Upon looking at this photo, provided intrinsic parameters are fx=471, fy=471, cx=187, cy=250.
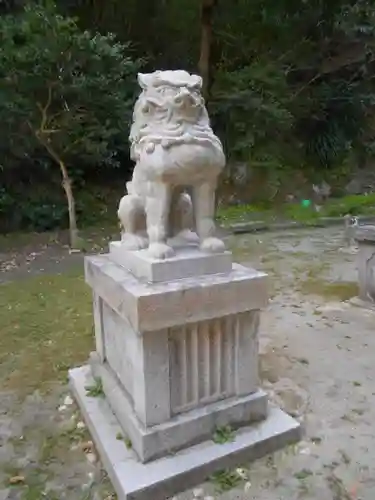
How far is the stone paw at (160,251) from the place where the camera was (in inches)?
78.5

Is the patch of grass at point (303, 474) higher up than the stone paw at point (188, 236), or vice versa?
the stone paw at point (188, 236)

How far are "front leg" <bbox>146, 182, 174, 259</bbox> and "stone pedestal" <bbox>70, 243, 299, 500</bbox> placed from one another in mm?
57

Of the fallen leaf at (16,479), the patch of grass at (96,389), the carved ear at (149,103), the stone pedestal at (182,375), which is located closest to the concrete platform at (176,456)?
the stone pedestal at (182,375)

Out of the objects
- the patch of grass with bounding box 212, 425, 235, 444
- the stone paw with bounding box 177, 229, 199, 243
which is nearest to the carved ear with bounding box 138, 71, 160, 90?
the stone paw with bounding box 177, 229, 199, 243

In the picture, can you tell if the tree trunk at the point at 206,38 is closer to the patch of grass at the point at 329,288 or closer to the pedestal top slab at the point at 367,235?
the patch of grass at the point at 329,288

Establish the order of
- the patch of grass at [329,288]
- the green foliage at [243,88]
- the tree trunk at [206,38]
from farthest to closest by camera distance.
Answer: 1. the tree trunk at [206,38]
2. the green foliage at [243,88]
3. the patch of grass at [329,288]

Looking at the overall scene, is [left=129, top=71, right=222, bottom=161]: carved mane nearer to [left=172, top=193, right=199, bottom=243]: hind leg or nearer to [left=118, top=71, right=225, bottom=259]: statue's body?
[left=118, top=71, right=225, bottom=259]: statue's body

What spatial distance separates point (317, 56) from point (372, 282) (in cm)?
795

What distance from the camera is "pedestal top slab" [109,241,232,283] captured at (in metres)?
1.98

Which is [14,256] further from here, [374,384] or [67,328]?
[374,384]

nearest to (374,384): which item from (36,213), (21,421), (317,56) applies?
(21,421)

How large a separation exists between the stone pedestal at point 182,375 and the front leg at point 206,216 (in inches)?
1.9

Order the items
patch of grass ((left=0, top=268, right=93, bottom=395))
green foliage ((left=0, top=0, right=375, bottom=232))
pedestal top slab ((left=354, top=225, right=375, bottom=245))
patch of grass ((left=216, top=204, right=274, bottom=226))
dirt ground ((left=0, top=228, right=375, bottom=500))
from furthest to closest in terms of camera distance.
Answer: patch of grass ((left=216, top=204, right=274, bottom=226)) → green foliage ((left=0, top=0, right=375, bottom=232)) → pedestal top slab ((left=354, top=225, right=375, bottom=245)) → patch of grass ((left=0, top=268, right=93, bottom=395)) → dirt ground ((left=0, top=228, right=375, bottom=500))

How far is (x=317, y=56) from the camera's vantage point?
10445 millimetres
